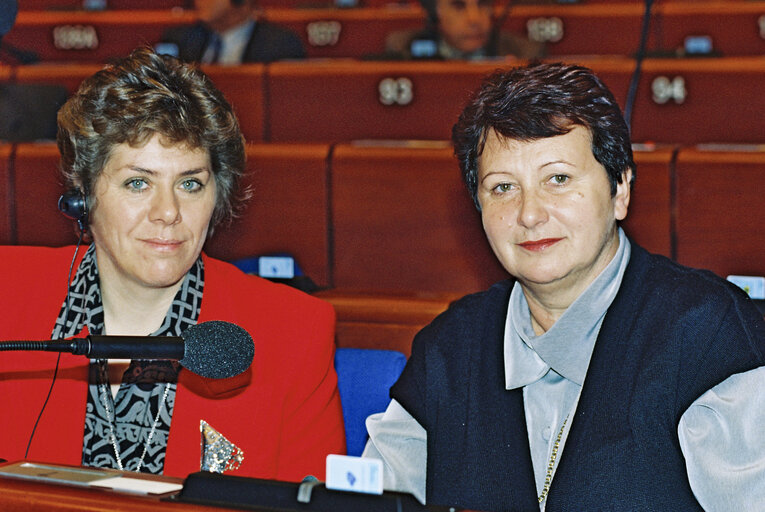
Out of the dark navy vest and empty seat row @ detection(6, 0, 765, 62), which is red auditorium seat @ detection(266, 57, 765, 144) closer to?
the dark navy vest

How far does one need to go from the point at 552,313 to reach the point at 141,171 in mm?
676

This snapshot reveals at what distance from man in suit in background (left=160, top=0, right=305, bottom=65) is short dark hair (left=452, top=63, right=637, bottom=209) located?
3.28 meters

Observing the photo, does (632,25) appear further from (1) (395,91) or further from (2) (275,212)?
(2) (275,212)

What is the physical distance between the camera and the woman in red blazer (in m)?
1.47

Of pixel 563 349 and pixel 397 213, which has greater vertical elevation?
pixel 397 213

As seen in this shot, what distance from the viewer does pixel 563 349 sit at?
4.25 ft

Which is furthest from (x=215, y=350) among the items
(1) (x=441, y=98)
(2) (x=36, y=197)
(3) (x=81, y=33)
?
(3) (x=81, y=33)

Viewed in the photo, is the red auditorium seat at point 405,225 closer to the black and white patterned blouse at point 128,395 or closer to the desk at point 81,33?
the black and white patterned blouse at point 128,395

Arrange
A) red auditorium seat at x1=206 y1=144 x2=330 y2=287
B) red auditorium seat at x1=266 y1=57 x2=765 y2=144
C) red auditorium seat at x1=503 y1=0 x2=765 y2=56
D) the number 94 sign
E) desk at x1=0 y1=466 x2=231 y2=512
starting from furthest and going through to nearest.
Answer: red auditorium seat at x1=503 y1=0 x2=765 y2=56, the number 94 sign, red auditorium seat at x1=266 y1=57 x2=765 y2=144, red auditorium seat at x1=206 y1=144 x2=330 y2=287, desk at x1=0 y1=466 x2=231 y2=512

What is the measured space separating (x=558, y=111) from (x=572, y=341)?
0.31m

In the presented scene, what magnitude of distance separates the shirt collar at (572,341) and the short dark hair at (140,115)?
62 centimetres

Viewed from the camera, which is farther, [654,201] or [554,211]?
[654,201]

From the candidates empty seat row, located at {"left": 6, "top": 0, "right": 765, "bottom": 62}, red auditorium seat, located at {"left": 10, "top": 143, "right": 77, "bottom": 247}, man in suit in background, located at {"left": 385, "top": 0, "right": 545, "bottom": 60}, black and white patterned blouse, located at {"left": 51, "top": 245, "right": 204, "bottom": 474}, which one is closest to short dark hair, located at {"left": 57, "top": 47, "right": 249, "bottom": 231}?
black and white patterned blouse, located at {"left": 51, "top": 245, "right": 204, "bottom": 474}

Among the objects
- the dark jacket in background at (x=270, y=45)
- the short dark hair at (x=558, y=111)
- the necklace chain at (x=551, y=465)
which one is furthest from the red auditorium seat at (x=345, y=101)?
the necklace chain at (x=551, y=465)
